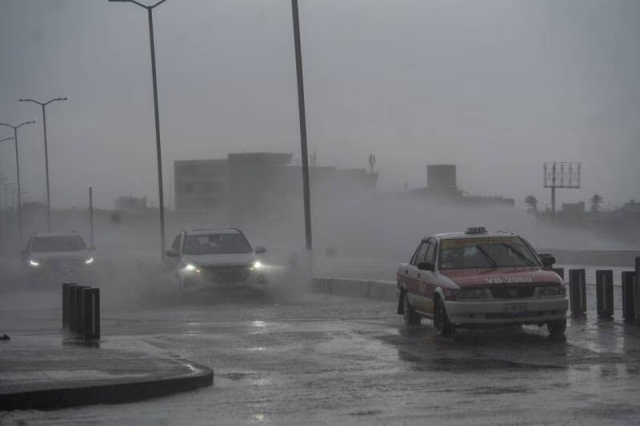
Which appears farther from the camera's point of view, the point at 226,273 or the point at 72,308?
the point at 226,273

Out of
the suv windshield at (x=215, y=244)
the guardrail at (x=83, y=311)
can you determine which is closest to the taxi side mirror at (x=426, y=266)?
the guardrail at (x=83, y=311)

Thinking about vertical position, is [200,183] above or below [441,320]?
above

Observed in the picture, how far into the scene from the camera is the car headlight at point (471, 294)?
1598 cm

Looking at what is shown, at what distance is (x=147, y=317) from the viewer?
2277 centimetres

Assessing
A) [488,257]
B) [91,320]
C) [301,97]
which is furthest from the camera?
[301,97]

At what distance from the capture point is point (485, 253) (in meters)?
17.4

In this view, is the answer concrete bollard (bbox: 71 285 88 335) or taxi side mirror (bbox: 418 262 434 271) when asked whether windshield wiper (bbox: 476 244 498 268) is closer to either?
taxi side mirror (bbox: 418 262 434 271)

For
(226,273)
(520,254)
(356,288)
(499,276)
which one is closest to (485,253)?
(520,254)

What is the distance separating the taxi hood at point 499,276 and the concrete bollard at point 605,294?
303 cm

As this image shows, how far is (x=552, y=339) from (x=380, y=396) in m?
5.99

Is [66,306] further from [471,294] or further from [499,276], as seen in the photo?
[499,276]

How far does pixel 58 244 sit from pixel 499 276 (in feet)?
85.2

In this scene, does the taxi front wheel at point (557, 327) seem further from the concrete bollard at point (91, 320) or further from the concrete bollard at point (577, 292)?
the concrete bollard at point (91, 320)

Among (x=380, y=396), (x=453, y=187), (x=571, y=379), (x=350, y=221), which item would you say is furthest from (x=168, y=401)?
(x=453, y=187)
